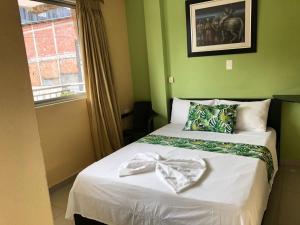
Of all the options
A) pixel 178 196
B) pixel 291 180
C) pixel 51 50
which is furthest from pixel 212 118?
pixel 51 50

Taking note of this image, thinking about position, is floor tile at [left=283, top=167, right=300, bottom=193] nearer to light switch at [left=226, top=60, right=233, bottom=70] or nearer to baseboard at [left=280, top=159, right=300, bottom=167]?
baseboard at [left=280, top=159, right=300, bottom=167]

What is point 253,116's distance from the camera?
296cm

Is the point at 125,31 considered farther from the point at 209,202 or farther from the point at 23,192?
the point at 23,192

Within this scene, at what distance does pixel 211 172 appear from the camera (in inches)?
76.7

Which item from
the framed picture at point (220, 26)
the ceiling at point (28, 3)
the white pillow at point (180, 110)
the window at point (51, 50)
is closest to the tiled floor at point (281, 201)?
the window at point (51, 50)

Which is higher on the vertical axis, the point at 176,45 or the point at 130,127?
the point at 176,45

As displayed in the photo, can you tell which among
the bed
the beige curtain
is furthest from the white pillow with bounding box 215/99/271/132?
the beige curtain

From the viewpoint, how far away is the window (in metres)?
2.72

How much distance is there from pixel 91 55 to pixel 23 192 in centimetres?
267

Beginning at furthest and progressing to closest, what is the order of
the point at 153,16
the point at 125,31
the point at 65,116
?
the point at 125,31
the point at 153,16
the point at 65,116

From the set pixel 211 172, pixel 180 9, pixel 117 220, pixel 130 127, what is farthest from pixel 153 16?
pixel 117 220

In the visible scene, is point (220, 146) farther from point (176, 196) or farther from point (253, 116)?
point (176, 196)

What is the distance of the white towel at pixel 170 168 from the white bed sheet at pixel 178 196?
0.05 metres

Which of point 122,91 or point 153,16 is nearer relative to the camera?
point 153,16
